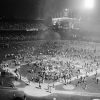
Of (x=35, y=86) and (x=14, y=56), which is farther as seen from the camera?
(x=14, y=56)

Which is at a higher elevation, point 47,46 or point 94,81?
point 47,46

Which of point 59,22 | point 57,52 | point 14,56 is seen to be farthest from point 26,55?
point 59,22

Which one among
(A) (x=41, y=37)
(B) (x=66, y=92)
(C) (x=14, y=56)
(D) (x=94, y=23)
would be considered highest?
(D) (x=94, y=23)

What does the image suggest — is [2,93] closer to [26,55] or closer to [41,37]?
[26,55]

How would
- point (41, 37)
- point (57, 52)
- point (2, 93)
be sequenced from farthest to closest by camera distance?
point (41, 37), point (57, 52), point (2, 93)

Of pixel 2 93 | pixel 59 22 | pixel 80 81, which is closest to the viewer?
pixel 2 93

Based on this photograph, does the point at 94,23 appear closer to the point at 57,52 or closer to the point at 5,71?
the point at 57,52

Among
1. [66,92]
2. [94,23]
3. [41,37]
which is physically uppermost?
[94,23]

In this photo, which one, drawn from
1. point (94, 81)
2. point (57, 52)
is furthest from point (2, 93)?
point (57, 52)

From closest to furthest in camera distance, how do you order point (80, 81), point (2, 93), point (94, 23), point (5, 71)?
point (2, 93) → point (80, 81) → point (5, 71) → point (94, 23)
